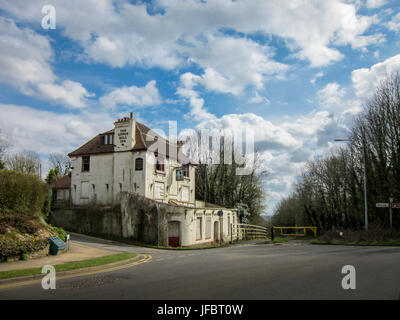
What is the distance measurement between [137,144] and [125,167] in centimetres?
244

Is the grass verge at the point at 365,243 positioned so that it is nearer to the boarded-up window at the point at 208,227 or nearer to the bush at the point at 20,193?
the boarded-up window at the point at 208,227

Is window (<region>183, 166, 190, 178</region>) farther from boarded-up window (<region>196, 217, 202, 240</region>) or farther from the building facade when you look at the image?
boarded-up window (<region>196, 217, 202, 240</region>)

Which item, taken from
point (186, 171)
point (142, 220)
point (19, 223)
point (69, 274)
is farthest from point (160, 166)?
point (69, 274)

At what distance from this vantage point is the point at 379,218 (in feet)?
105

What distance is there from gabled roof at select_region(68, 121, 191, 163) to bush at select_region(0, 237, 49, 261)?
16587 mm

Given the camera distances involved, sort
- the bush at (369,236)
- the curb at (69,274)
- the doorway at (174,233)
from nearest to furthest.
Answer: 1. the curb at (69,274)
2. the bush at (369,236)
3. the doorway at (174,233)

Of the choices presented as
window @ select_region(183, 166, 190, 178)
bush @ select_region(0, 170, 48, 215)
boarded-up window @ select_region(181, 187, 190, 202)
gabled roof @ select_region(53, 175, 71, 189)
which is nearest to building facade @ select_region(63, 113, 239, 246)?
boarded-up window @ select_region(181, 187, 190, 202)

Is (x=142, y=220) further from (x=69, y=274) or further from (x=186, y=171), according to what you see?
(x=69, y=274)

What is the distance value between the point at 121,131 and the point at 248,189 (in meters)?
22.0

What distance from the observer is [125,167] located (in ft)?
106

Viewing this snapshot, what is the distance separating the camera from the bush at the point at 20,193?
17438 mm

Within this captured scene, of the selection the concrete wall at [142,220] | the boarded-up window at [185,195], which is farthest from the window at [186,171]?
the concrete wall at [142,220]

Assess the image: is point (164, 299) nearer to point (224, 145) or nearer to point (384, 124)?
point (384, 124)
